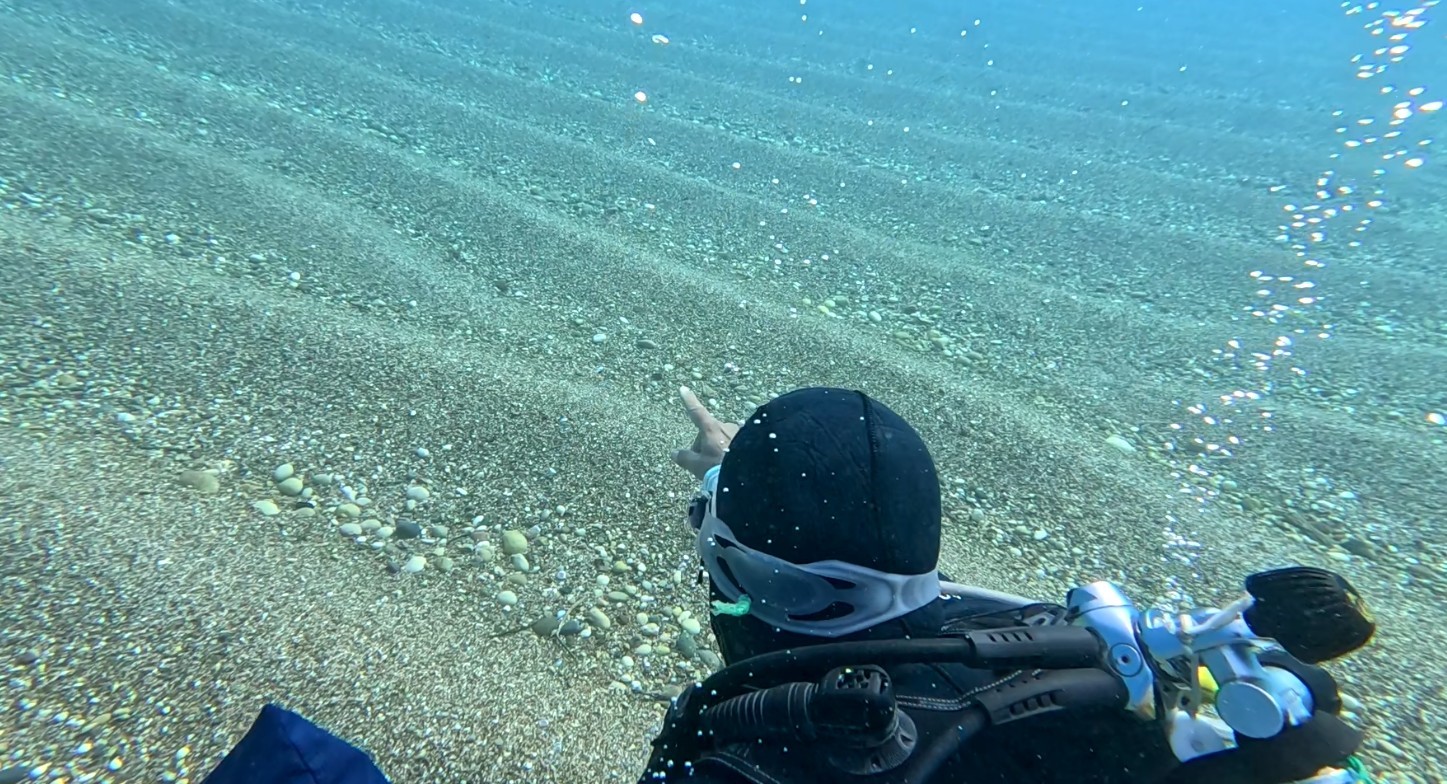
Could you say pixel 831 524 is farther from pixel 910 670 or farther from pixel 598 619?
pixel 598 619

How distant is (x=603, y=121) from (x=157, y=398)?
600 cm

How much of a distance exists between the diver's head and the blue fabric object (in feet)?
1.89

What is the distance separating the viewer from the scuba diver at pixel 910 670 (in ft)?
2.78

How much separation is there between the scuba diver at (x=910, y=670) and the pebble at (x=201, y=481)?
74.6 inches

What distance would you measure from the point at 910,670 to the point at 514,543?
1.93 meters

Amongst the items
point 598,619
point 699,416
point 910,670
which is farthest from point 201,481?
point 910,670

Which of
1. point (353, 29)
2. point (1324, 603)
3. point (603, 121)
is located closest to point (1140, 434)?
point (1324, 603)

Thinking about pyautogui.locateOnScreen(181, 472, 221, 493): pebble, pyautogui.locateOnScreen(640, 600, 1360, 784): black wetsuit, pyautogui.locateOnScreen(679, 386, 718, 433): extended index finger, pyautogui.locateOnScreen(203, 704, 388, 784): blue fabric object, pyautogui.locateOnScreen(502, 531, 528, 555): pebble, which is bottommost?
pyautogui.locateOnScreen(181, 472, 221, 493): pebble

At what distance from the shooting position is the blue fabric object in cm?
100

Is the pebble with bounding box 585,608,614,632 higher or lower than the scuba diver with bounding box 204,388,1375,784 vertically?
lower

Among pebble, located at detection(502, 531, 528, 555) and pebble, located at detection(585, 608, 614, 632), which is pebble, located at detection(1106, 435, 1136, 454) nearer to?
pebble, located at detection(585, 608, 614, 632)

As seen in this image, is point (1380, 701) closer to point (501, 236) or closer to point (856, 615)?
point (856, 615)

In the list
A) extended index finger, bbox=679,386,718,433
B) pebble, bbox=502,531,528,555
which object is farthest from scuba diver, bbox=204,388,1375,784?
pebble, bbox=502,531,528,555

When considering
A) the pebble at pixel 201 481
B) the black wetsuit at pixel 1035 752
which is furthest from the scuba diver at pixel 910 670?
the pebble at pixel 201 481
